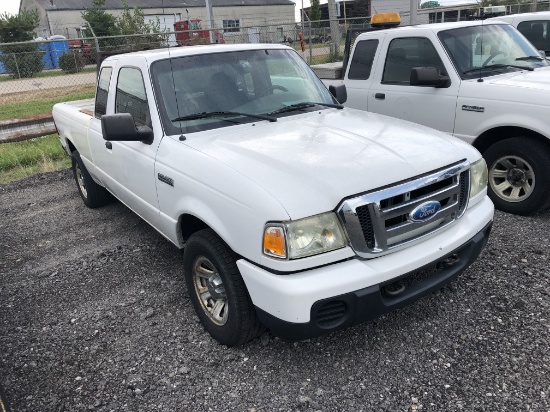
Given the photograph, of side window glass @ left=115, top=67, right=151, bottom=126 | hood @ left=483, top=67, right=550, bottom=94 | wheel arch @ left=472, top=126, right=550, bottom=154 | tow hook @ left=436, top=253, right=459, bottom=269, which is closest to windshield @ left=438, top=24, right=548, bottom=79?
hood @ left=483, top=67, right=550, bottom=94

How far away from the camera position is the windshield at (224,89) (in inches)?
135

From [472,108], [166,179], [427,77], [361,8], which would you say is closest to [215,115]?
[166,179]

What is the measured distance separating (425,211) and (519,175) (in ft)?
8.52

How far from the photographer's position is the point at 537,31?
7.17m

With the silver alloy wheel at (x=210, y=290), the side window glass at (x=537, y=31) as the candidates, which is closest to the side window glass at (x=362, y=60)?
the side window glass at (x=537, y=31)

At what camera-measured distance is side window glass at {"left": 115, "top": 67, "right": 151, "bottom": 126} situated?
3627 millimetres

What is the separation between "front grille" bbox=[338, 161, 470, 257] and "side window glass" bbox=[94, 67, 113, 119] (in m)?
3.03

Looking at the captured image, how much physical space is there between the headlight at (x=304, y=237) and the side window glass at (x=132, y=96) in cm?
165

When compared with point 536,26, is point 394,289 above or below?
below

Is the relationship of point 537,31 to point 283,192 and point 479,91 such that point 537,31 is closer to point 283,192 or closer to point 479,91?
point 479,91

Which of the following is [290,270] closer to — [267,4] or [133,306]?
[133,306]

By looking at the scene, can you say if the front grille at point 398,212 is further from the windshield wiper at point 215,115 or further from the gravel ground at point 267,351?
the windshield wiper at point 215,115

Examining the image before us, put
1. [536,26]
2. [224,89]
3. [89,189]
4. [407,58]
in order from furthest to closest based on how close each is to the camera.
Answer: [536,26] → [89,189] → [407,58] → [224,89]

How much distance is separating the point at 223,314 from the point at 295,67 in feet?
7.53
